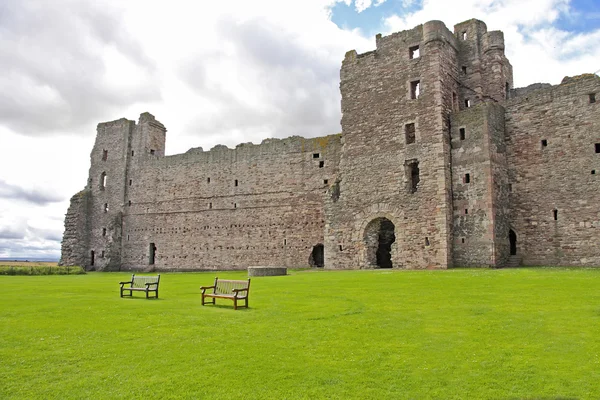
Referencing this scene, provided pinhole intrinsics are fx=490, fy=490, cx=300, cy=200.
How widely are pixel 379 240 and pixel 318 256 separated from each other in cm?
563

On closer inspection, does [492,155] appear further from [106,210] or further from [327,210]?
[106,210]

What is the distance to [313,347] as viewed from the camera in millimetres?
8133

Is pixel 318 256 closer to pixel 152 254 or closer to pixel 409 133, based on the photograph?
pixel 409 133

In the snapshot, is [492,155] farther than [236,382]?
Yes

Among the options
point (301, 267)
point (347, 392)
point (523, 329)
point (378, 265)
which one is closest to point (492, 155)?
point (378, 265)

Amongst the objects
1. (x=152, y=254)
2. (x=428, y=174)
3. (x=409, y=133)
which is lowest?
(x=152, y=254)

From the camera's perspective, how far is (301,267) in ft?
103

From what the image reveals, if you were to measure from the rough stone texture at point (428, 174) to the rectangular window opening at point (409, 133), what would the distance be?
6 centimetres

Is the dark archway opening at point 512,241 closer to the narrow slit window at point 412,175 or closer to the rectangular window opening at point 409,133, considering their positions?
the narrow slit window at point 412,175

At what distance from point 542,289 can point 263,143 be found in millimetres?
24120

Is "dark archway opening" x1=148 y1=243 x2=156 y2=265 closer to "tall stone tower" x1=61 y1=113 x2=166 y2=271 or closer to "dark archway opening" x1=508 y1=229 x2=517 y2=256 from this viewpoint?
"tall stone tower" x1=61 y1=113 x2=166 y2=271

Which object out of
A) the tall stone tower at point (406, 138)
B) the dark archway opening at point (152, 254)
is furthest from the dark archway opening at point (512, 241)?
the dark archway opening at point (152, 254)

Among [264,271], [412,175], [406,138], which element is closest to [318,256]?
[264,271]

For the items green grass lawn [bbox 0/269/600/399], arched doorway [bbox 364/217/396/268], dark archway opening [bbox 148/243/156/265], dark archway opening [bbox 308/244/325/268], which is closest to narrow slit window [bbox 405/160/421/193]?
arched doorway [bbox 364/217/396/268]
